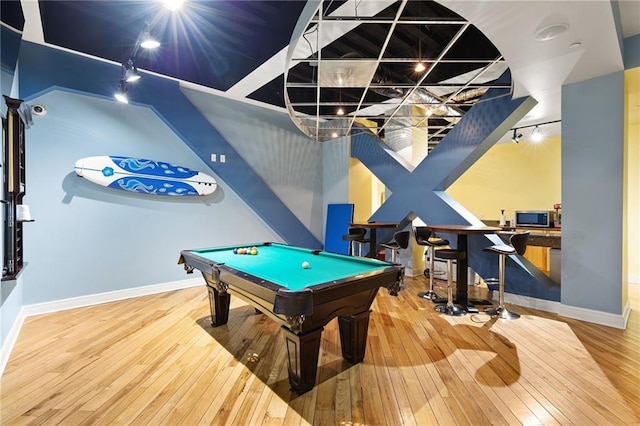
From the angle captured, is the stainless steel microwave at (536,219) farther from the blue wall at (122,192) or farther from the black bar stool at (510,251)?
the blue wall at (122,192)

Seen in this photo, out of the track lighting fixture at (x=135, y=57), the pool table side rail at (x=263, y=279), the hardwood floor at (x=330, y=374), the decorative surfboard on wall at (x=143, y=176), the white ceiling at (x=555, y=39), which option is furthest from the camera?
the decorative surfboard on wall at (x=143, y=176)

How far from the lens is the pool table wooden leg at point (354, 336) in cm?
228

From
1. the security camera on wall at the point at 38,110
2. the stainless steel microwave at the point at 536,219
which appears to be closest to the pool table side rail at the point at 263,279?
the security camera on wall at the point at 38,110

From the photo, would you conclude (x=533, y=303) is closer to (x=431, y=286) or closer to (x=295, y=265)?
(x=431, y=286)

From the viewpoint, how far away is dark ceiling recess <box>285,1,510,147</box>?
2.68 meters

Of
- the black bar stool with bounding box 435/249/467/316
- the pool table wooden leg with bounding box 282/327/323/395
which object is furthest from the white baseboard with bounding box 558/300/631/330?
the pool table wooden leg with bounding box 282/327/323/395

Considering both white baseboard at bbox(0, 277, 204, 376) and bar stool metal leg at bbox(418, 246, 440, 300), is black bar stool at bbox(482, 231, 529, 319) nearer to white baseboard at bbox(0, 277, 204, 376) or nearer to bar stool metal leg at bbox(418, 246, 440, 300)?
bar stool metal leg at bbox(418, 246, 440, 300)

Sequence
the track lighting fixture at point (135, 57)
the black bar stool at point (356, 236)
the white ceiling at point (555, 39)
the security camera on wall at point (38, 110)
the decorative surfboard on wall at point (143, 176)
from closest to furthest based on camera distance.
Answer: the white ceiling at point (555, 39), the track lighting fixture at point (135, 57), the security camera on wall at point (38, 110), the decorative surfboard on wall at point (143, 176), the black bar stool at point (356, 236)

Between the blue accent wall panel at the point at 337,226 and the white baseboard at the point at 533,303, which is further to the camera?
the blue accent wall panel at the point at 337,226

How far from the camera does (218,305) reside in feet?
10.0

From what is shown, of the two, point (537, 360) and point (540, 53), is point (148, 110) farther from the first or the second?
point (537, 360)

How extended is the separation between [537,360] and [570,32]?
274 centimetres

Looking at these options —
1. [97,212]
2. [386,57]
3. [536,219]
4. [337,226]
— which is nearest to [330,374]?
[386,57]

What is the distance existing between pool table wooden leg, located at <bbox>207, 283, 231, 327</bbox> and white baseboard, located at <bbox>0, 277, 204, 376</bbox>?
1595 millimetres
